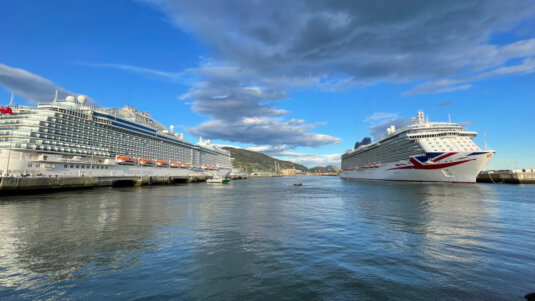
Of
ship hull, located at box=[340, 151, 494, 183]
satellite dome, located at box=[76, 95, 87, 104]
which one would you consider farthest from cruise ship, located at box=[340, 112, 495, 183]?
satellite dome, located at box=[76, 95, 87, 104]

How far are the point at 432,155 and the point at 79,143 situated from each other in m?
88.4

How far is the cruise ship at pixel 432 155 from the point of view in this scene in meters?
59.2

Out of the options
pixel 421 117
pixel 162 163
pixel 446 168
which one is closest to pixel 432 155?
pixel 446 168

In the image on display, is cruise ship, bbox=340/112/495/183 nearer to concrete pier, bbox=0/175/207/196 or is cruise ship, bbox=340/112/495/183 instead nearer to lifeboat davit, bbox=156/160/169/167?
concrete pier, bbox=0/175/207/196

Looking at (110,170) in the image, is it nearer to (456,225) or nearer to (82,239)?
(82,239)

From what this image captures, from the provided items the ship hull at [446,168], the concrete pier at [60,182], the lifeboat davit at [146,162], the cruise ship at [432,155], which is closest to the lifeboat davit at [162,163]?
the lifeboat davit at [146,162]

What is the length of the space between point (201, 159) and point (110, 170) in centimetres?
6371

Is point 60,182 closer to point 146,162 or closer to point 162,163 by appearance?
point 146,162

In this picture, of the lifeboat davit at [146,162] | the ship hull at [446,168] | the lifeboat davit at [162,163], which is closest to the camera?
the ship hull at [446,168]

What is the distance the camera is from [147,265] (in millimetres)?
9844

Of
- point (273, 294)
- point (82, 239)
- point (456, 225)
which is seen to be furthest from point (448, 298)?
point (82, 239)

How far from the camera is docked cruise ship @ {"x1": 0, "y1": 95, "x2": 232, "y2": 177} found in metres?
47.8

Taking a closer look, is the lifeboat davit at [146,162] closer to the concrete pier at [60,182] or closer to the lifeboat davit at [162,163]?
the lifeboat davit at [162,163]

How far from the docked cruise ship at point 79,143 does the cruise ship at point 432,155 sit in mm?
79924
